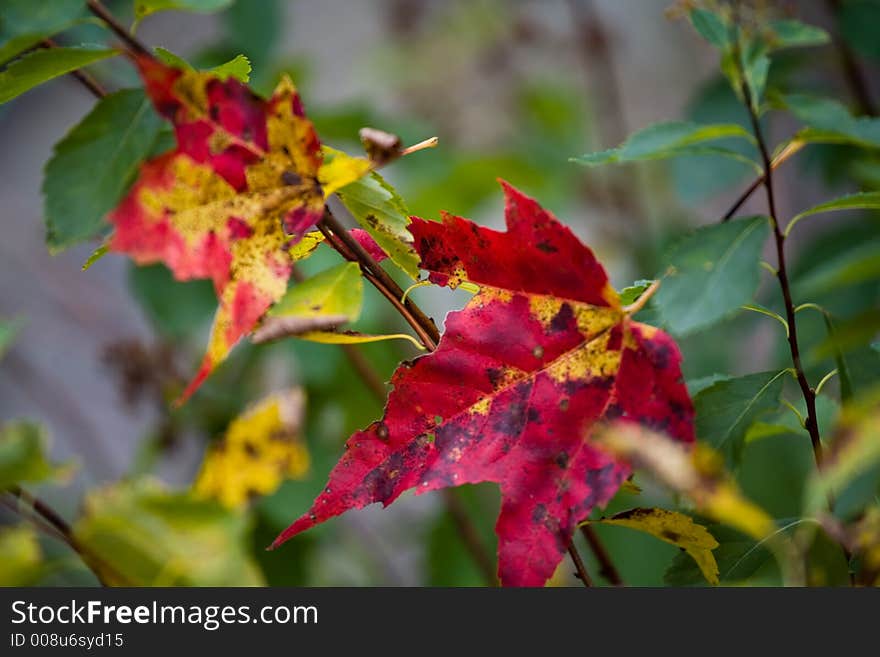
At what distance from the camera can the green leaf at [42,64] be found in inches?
11.6

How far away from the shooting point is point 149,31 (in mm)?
1525

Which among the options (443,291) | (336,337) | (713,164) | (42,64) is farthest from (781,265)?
(443,291)

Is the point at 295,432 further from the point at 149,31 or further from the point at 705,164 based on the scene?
the point at 149,31

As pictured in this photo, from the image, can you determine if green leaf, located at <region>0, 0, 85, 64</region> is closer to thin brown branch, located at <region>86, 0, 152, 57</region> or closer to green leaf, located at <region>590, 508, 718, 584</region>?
thin brown branch, located at <region>86, 0, 152, 57</region>

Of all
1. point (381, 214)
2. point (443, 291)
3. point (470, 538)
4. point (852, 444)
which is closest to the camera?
point (852, 444)

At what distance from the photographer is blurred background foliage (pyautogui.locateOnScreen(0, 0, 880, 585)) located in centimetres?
45

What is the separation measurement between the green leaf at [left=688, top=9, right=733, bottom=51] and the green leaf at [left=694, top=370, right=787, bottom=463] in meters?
0.12

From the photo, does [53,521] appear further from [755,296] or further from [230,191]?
[755,296]

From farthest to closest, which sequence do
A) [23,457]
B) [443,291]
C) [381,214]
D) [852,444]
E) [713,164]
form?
[443,291], [713,164], [23,457], [381,214], [852,444]

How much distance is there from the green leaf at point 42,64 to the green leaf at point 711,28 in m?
0.21

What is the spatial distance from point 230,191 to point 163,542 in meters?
0.27

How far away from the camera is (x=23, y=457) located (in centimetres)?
40

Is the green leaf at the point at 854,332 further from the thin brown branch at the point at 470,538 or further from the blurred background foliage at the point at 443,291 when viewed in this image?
the thin brown branch at the point at 470,538

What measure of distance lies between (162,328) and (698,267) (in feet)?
2.12
